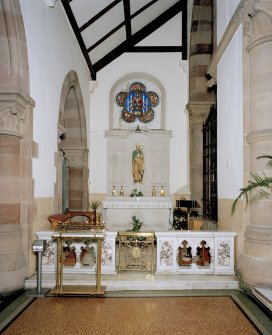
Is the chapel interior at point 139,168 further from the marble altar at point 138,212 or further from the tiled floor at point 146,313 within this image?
the tiled floor at point 146,313

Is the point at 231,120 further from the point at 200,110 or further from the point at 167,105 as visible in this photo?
the point at 167,105

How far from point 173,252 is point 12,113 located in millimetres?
3413

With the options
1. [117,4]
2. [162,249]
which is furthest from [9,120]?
[117,4]

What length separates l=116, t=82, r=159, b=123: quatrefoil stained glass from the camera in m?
13.7

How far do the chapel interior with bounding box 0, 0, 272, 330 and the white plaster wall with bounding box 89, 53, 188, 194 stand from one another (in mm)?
928

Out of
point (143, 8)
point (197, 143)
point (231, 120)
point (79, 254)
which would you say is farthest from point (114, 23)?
point (79, 254)

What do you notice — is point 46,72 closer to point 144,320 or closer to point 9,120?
point 9,120

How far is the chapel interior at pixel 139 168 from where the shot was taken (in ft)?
18.3

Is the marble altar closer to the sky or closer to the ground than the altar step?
closer to the sky

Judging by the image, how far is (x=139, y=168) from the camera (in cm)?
1277

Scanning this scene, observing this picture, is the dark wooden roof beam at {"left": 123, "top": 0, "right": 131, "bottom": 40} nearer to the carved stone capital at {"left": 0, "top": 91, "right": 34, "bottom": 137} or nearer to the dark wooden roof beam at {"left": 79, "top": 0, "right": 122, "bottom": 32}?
the dark wooden roof beam at {"left": 79, "top": 0, "right": 122, "bottom": 32}

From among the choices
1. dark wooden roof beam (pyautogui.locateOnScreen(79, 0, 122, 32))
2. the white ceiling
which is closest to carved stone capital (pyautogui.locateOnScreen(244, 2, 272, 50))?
the white ceiling

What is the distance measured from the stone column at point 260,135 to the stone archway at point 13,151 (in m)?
3.53

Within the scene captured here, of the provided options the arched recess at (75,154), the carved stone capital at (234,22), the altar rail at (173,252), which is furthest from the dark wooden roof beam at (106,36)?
the altar rail at (173,252)
